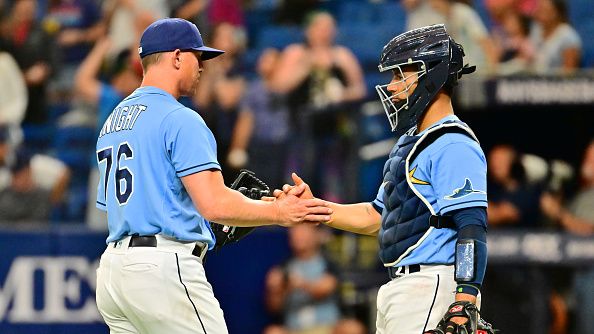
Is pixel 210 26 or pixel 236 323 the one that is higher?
pixel 210 26

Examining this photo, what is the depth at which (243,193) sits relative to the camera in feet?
16.6

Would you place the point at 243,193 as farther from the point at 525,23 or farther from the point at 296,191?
the point at 525,23

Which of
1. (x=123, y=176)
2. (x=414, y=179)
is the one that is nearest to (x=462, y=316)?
(x=414, y=179)

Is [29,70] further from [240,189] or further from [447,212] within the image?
[447,212]

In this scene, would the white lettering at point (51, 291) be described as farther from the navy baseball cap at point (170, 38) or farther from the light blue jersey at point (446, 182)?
the light blue jersey at point (446, 182)

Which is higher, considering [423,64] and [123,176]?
[423,64]

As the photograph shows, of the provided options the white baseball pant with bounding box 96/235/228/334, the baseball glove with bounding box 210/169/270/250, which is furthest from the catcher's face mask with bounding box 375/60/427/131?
the white baseball pant with bounding box 96/235/228/334

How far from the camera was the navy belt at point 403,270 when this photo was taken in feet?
14.1

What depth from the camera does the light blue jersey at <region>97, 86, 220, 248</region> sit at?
4.23m

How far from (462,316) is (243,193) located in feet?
4.97

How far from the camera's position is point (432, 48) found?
445 centimetres

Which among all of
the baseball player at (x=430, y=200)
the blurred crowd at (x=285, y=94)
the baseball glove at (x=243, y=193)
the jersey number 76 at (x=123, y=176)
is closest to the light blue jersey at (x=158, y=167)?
Result: the jersey number 76 at (x=123, y=176)

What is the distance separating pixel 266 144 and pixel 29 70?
7.81ft

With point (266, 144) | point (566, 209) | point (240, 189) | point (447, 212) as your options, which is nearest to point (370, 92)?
point (266, 144)
